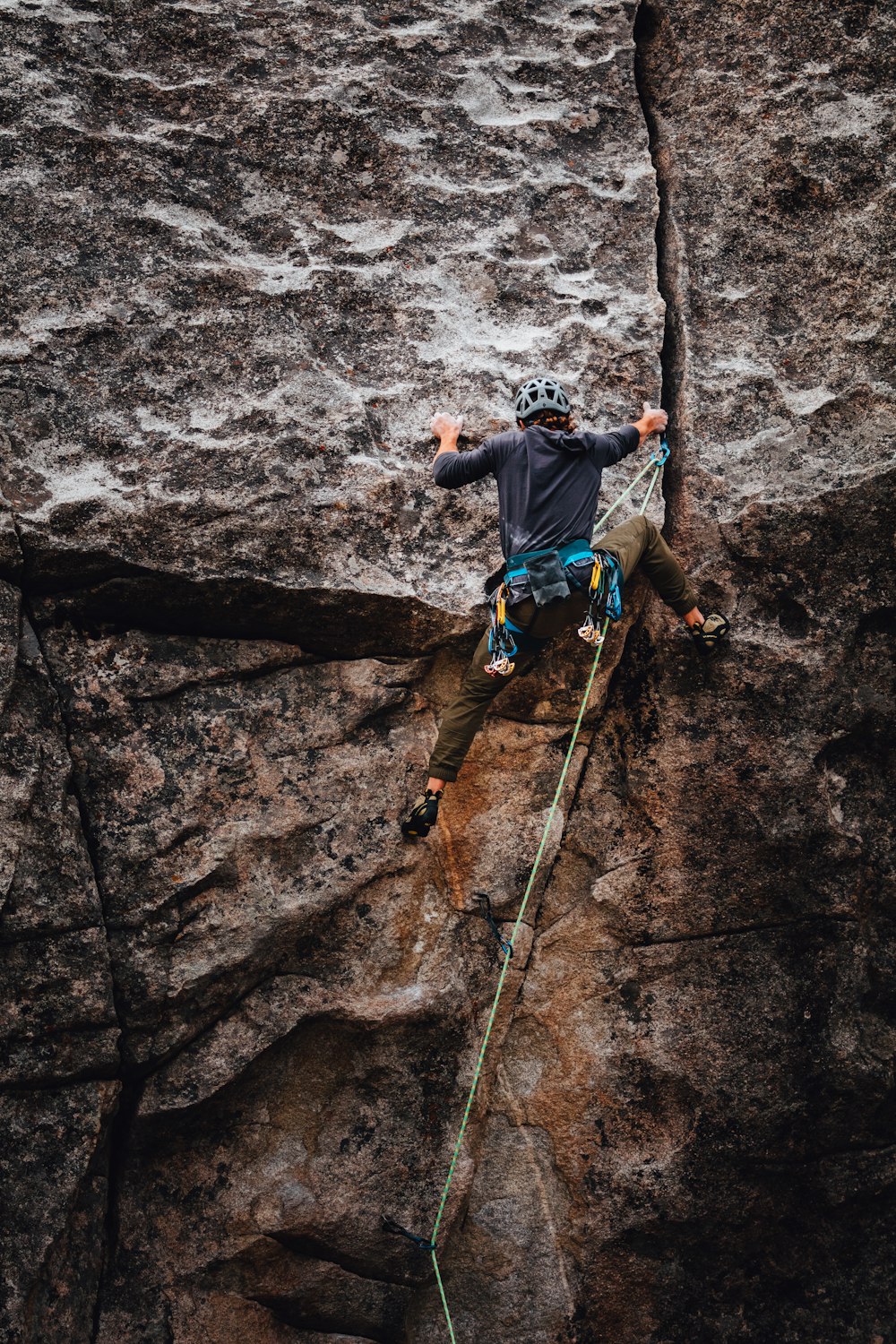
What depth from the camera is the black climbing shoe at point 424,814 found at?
6.11m

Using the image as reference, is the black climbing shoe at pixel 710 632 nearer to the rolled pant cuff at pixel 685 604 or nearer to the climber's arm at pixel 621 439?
the rolled pant cuff at pixel 685 604

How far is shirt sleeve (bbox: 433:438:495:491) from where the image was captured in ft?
18.8

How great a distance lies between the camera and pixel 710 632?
6297mm

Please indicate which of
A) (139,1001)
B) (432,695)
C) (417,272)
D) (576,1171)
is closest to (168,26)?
(417,272)

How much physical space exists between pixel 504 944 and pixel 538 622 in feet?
6.25

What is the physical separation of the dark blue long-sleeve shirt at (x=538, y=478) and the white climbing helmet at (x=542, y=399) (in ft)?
0.29

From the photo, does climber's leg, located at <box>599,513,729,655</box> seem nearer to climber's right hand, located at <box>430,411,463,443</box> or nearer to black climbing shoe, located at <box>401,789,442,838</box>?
climber's right hand, located at <box>430,411,463,443</box>

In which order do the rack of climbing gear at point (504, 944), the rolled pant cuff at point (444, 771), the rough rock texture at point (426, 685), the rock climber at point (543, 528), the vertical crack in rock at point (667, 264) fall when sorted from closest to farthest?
the rock climber at point (543, 528), the rough rock texture at point (426, 685), the rolled pant cuff at point (444, 771), the rack of climbing gear at point (504, 944), the vertical crack in rock at point (667, 264)

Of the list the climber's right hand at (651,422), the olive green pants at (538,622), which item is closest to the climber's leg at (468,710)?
the olive green pants at (538,622)

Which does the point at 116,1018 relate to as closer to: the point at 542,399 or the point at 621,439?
the point at 542,399

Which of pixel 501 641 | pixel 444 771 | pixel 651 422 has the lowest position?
pixel 444 771

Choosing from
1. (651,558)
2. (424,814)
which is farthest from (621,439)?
(424,814)

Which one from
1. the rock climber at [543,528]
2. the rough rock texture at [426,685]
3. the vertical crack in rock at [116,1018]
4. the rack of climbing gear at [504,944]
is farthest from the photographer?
the rack of climbing gear at [504,944]

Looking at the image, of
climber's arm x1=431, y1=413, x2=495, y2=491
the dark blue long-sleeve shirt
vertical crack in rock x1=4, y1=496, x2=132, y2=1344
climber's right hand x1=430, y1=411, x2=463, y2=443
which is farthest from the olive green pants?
vertical crack in rock x1=4, y1=496, x2=132, y2=1344
